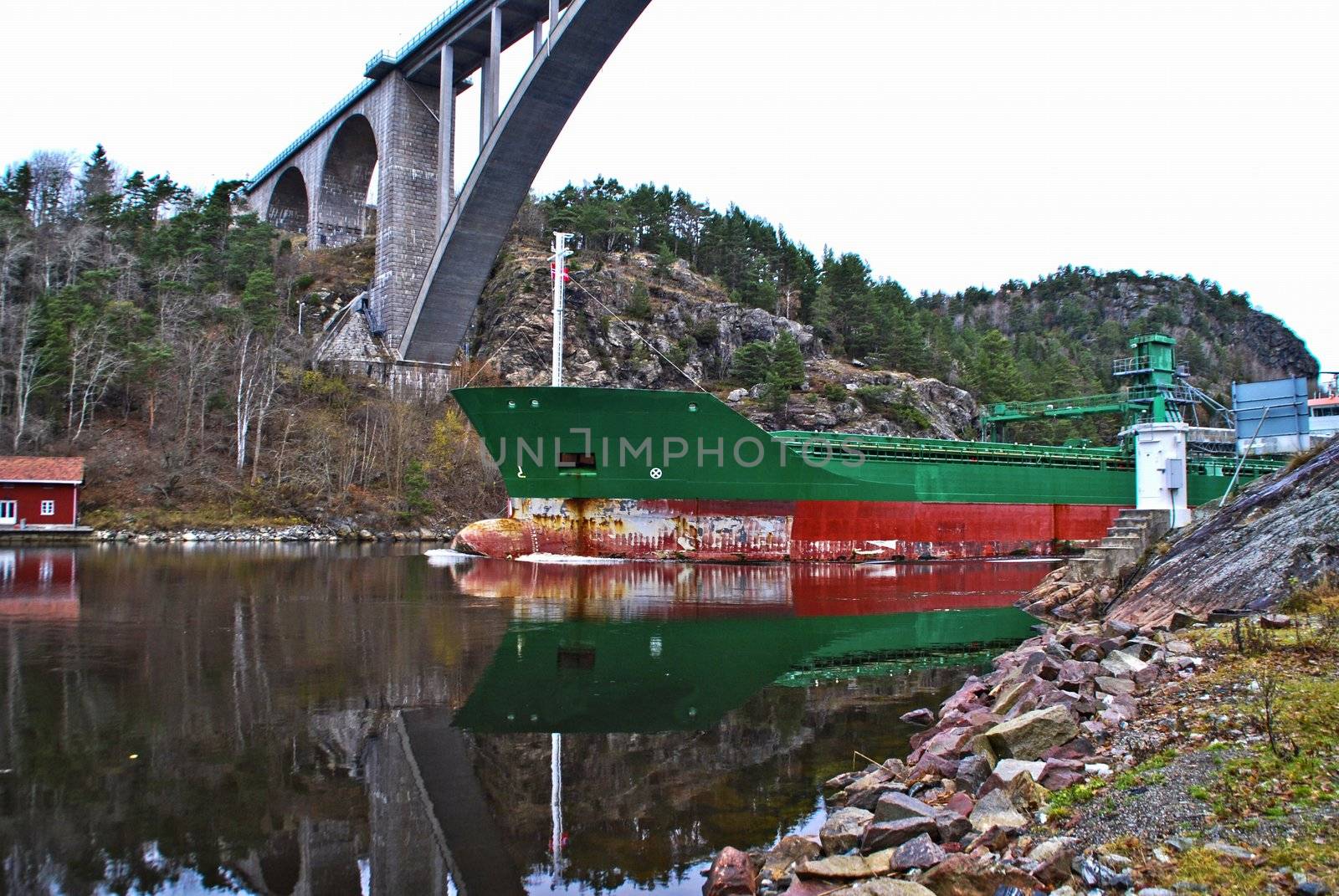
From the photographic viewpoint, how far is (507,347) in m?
43.8

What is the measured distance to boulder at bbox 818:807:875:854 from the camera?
4.00 metres

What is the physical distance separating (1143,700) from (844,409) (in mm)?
39604

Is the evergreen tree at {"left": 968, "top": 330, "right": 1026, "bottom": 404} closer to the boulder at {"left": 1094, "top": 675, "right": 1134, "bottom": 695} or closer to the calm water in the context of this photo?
the calm water

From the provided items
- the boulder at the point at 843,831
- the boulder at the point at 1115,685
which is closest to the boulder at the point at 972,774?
the boulder at the point at 843,831

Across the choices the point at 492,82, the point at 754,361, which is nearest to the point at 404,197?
the point at 492,82

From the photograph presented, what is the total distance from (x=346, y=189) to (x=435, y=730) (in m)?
50.8

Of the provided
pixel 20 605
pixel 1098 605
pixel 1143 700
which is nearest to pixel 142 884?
pixel 1143 700

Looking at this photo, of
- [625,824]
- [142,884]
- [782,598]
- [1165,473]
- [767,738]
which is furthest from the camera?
[1165,473]

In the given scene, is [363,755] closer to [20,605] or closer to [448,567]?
[20,605]

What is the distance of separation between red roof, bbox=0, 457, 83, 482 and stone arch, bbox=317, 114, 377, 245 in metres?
22.9

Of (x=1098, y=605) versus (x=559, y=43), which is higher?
(x=559, y=43)

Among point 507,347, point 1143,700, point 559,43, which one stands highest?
point 559,43

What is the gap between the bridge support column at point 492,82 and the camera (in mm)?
32781

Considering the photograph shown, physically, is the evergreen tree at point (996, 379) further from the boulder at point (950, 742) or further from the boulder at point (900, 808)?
the boulder at point (900, 808)
